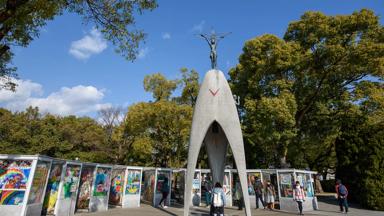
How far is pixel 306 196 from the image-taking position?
15617 millimetres

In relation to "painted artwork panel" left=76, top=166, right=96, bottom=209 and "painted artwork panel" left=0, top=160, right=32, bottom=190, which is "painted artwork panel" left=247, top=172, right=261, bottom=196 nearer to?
"painted artwork panel" left=76, top=166, right=96, bottom=209

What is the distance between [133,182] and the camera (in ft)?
53.1

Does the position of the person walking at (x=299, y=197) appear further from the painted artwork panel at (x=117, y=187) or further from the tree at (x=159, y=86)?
the tree at (x=159, y=86)

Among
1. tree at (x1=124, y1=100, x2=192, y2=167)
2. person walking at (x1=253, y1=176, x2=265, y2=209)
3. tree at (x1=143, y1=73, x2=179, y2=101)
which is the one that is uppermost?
tree at (x1=143, y1=73, x2=179, y2=101)

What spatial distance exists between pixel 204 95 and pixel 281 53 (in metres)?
9.95

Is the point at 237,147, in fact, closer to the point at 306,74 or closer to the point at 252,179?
the point at 252,179

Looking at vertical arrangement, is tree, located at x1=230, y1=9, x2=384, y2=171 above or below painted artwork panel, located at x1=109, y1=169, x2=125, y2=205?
above

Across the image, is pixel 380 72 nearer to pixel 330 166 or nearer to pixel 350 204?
pixel 350 204

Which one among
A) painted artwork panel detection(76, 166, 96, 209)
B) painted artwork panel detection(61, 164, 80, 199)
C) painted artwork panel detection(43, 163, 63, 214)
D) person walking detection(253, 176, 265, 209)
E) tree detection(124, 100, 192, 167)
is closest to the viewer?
painted artwork panel detection(43, 163, 63, 214)

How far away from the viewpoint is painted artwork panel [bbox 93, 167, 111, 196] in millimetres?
14156

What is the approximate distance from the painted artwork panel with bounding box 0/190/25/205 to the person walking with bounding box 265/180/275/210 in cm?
1220

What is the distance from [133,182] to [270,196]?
309 inches

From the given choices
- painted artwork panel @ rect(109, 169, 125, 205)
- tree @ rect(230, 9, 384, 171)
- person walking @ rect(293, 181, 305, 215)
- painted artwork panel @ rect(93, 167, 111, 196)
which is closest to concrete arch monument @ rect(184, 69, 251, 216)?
person walking @ rect(293, 181, 305, 215)

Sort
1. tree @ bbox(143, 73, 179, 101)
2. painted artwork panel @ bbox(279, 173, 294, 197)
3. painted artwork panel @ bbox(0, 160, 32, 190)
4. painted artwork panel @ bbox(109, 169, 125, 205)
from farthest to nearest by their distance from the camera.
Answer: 1. tree @ bbox(143, 73, 179, 101)
2. painted artwork panel @ bbox(109, 169, 125, 205)
3. painted artwork panel @ bbox(279, 173, 294, 197)
4. painted artwork panel @ bbox(0, 160, 32, 190)
